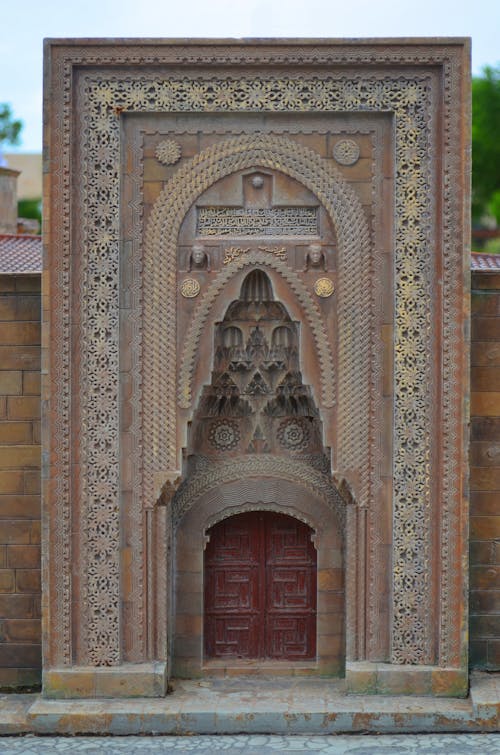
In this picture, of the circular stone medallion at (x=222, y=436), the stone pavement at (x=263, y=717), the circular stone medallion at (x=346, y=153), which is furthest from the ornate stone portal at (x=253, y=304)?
the circular stone medallion at (x=222, y=436)

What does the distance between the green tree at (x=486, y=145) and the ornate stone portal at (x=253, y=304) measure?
31639mm

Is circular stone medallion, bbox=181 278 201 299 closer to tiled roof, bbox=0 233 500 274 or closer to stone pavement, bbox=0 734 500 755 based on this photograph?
tiled roof, bbox=0 233 500 274

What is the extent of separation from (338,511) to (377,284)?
1993 millimetres

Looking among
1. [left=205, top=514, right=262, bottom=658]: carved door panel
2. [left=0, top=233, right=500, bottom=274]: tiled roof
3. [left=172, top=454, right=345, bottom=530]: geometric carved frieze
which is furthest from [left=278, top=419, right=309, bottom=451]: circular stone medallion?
[left=0, top=233, right=500, bottom=274]: tiled roof

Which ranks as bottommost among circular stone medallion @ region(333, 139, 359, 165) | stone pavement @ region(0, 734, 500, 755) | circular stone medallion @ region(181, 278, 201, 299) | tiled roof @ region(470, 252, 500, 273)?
stone pavement @ region(0, 734, 500, 755)

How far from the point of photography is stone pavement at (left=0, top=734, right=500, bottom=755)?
26.8 ft

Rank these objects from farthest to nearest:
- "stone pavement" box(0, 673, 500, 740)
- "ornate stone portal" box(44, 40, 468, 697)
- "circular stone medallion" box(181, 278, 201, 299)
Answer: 1. "circular stone medallion" box(181, 278, 201, 299)
2. "ornate stone portal" box(44, 40, 468, 697)
3. "stone pavement" box(0, 673, 500, 740)

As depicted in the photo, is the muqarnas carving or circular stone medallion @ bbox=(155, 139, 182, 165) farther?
the muqarnas carving

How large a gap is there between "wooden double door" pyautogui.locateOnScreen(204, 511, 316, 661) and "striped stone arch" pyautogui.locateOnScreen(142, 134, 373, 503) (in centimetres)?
117

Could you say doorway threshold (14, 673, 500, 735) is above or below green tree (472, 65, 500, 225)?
below

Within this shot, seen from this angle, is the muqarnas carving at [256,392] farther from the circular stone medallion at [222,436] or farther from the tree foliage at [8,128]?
the tree foliage at [8,128]

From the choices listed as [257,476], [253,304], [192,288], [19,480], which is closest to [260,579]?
[257,476]

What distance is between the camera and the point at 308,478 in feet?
30.1

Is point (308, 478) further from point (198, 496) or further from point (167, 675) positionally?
point (167, 675)
